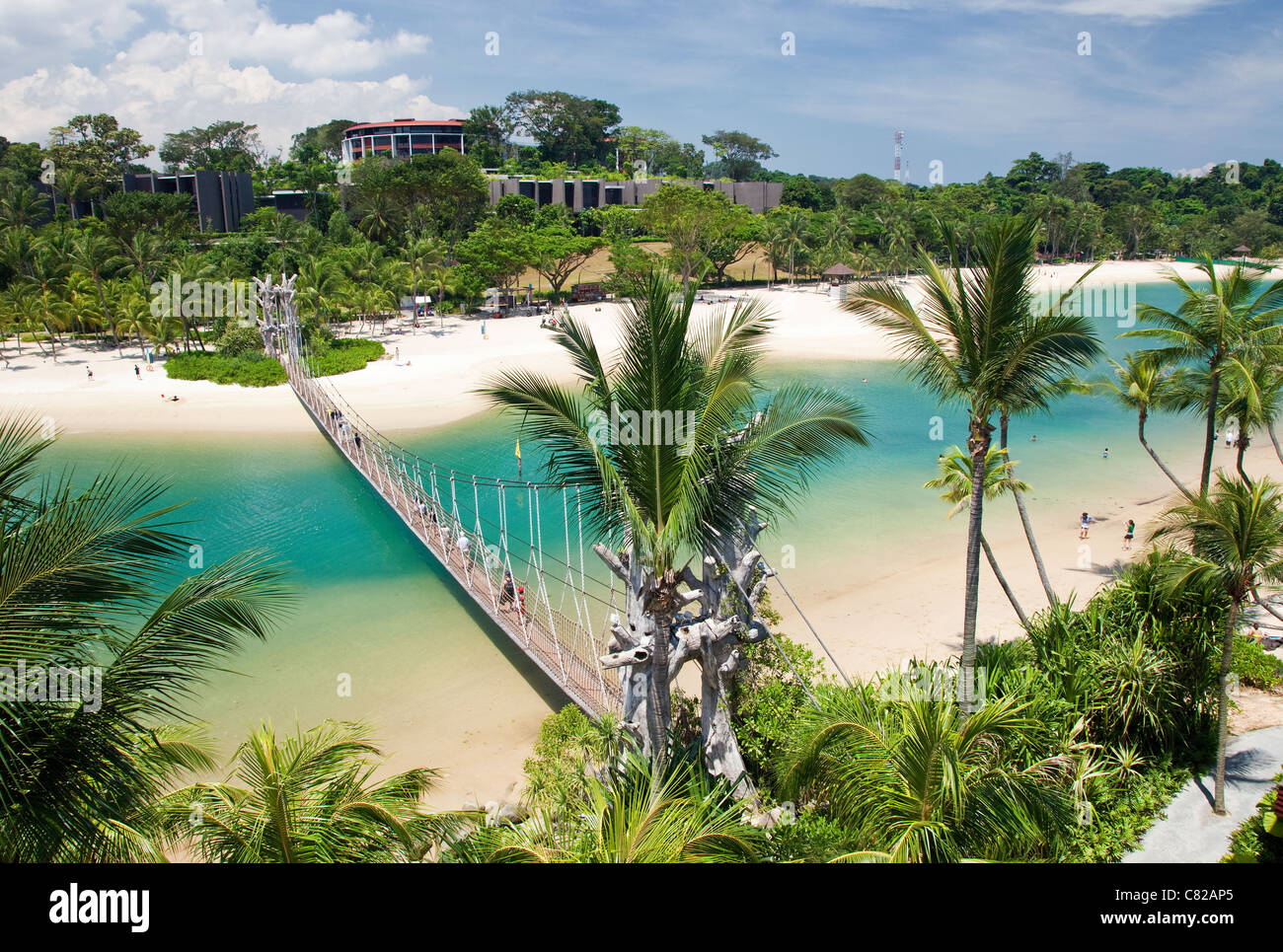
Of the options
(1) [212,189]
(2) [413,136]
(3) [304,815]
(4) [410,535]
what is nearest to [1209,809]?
(3) [304,815]

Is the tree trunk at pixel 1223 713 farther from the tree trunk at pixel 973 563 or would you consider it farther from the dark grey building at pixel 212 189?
the dark grey building at pixel 212 189

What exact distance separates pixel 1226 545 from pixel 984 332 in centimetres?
255

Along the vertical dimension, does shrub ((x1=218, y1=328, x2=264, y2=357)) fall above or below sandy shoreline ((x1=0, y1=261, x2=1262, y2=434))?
above

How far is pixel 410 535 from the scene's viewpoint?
17094 millimetres

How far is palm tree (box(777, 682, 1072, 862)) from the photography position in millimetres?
4426

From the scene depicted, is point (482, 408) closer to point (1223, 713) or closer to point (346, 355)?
point (346, 355)

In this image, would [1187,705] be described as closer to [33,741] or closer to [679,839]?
[679,839]

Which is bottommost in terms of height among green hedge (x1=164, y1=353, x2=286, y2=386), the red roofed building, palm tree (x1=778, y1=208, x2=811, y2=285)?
green hedge (x1=164, y1=353, x2=286, y2=386)

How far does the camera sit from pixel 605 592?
14578 mm

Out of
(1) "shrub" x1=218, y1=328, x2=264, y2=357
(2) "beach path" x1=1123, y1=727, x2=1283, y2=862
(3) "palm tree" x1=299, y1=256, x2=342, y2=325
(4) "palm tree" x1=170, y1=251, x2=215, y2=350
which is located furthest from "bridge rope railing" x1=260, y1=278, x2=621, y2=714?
(4) "palm tree" x1=170, y1=251, x2=215, y2=350

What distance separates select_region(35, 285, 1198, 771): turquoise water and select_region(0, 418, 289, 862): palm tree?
135 inches

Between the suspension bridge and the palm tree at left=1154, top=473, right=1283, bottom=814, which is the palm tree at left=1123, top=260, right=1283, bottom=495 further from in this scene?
the suspension bridge

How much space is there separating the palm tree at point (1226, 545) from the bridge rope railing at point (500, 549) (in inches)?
187
